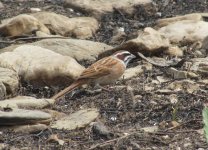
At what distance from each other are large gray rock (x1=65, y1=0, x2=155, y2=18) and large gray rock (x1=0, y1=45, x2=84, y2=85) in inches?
110

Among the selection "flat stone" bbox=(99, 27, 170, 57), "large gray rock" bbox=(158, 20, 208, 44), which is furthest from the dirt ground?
"large gray rock" bbox=(158, 20, 208, 44)

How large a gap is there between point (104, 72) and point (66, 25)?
2.31 metres

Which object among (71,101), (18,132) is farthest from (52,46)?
(18,132)

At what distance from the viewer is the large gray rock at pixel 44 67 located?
24.4 ft

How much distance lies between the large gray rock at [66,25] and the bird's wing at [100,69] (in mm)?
1972

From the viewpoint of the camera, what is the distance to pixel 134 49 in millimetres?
8336

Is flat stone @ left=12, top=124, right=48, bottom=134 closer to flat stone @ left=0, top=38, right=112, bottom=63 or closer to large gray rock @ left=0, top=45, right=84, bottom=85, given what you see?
large gray rock @ left=0, top=45, right=84, bottom=85

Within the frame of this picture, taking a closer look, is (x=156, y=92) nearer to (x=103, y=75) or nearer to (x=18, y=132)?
(x=103, y=75)

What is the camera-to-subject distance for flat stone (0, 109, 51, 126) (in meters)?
5.92

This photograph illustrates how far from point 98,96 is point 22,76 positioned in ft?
3.26

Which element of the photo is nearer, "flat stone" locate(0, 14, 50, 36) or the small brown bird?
the small brown bird

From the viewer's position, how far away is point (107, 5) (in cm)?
1077

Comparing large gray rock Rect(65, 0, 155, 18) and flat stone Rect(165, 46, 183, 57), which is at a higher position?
flat stone Rect(165, 46, 183, 57)

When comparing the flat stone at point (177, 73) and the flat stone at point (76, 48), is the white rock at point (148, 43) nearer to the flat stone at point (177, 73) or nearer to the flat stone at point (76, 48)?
the flat stone at point (76, 48)
